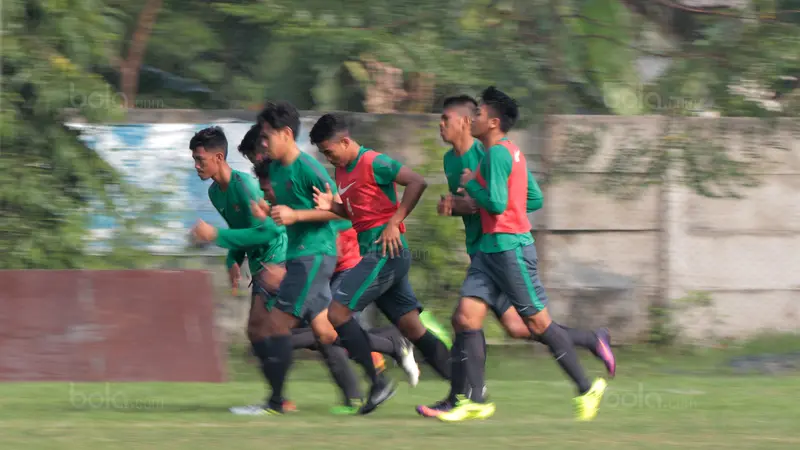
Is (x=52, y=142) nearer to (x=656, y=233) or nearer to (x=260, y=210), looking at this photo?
(x=260, y=210)

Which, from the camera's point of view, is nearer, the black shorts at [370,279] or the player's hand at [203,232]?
the player's hand at [203,232]

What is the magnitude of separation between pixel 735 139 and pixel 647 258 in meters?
1.34

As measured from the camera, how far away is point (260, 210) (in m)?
7.75

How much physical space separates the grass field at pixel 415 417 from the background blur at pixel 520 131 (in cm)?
131

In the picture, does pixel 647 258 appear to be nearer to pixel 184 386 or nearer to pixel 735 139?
pixel 735 139

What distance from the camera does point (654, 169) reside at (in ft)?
38.7

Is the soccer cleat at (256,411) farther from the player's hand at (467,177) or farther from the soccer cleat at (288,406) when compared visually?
the player's hand at (467,177)

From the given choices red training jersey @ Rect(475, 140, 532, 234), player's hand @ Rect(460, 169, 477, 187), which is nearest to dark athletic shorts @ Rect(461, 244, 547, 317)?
red training jersey @ Rect(475, 140, 532, 234)

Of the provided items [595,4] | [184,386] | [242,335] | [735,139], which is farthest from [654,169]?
[184,386]

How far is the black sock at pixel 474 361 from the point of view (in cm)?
745

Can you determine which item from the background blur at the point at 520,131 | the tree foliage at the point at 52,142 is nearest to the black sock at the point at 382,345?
the background blur at the point at 520,131

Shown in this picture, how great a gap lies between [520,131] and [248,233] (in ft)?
14.5

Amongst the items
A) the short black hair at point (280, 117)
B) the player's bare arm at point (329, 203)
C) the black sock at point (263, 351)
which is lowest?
the black sock at point (263, 351)

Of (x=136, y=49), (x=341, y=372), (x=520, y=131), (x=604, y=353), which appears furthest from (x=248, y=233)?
(x=136, y=49)
